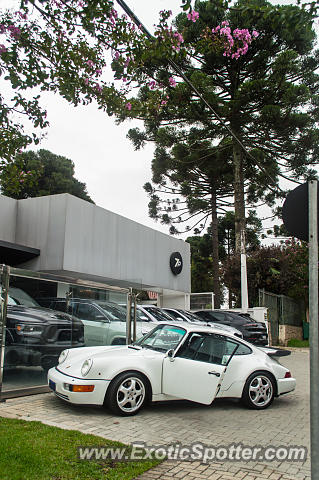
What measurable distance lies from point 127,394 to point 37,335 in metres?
2.26

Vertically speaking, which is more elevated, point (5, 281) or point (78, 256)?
point (78, 256)

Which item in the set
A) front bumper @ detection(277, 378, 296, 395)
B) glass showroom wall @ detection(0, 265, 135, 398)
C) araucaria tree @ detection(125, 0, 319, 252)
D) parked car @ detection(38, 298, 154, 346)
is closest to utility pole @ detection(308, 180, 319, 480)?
front bumper @ detection(277, 378, 296, 395)

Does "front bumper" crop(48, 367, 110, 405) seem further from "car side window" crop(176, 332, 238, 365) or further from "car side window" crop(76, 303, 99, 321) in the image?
"car side window" crop(76, 303, 99, 321)

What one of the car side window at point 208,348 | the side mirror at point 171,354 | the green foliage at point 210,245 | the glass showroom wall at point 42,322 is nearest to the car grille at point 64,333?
the glass showroom wall at point 42,322

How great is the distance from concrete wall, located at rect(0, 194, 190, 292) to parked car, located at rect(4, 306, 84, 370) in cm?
715

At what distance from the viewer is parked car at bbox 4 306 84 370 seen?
7316 mm

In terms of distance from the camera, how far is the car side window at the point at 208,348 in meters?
6.64

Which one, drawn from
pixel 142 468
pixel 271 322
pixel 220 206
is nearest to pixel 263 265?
pixel 271 322

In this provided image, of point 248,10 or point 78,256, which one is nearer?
point 248,10

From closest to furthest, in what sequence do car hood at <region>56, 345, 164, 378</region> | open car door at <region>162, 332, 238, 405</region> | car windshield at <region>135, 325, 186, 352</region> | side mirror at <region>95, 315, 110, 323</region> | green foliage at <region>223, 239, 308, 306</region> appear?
1. open car door at <region>162, 332, 238, 405</region>
2. car hood at <region>56, 345, 164, 378</region>
3. car windshield at <region>135, 325, 186, 352</region>
4. side mirror at <region>95, 315, 110, 323</region>
5. green foliage at <region>223, 239, 308, 306</region>

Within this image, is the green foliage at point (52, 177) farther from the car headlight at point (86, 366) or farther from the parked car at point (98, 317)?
the car headlight at point (86, 366)

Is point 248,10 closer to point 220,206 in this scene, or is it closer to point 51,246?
point 51,246

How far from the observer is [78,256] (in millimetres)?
16172

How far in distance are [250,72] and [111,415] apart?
2254 centimetres
